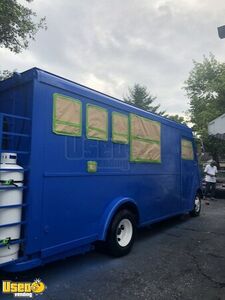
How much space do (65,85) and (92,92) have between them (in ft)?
2.15

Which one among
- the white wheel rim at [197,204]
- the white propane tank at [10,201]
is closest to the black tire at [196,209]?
the white wheel rim at [197,204]

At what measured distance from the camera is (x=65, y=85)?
4.41 metres

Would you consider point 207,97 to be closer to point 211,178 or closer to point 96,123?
point 211,178

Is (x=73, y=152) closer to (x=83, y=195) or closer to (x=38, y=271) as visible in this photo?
(x=83, y=195)

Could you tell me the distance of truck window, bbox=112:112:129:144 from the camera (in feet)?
17.9

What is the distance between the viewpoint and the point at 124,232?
5.70 metres

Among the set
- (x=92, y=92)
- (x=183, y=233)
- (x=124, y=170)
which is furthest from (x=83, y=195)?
(x=183, y=233)

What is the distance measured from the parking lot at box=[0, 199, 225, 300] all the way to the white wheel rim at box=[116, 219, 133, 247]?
11.1 inches

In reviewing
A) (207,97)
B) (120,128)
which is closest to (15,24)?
(120,128)

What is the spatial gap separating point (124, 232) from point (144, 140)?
1941 mm

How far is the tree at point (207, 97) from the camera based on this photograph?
25266 millimetres

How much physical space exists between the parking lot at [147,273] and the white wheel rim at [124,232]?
0.28 metres

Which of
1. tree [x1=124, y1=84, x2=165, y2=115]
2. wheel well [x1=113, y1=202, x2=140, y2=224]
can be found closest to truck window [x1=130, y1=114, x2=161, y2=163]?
wheel well [x1=113, y1=202, x2=140, y2=224]

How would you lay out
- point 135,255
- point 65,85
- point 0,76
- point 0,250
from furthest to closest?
1. point 0,76
2. point 135,255
3. point 65,85
4. point 0,250
